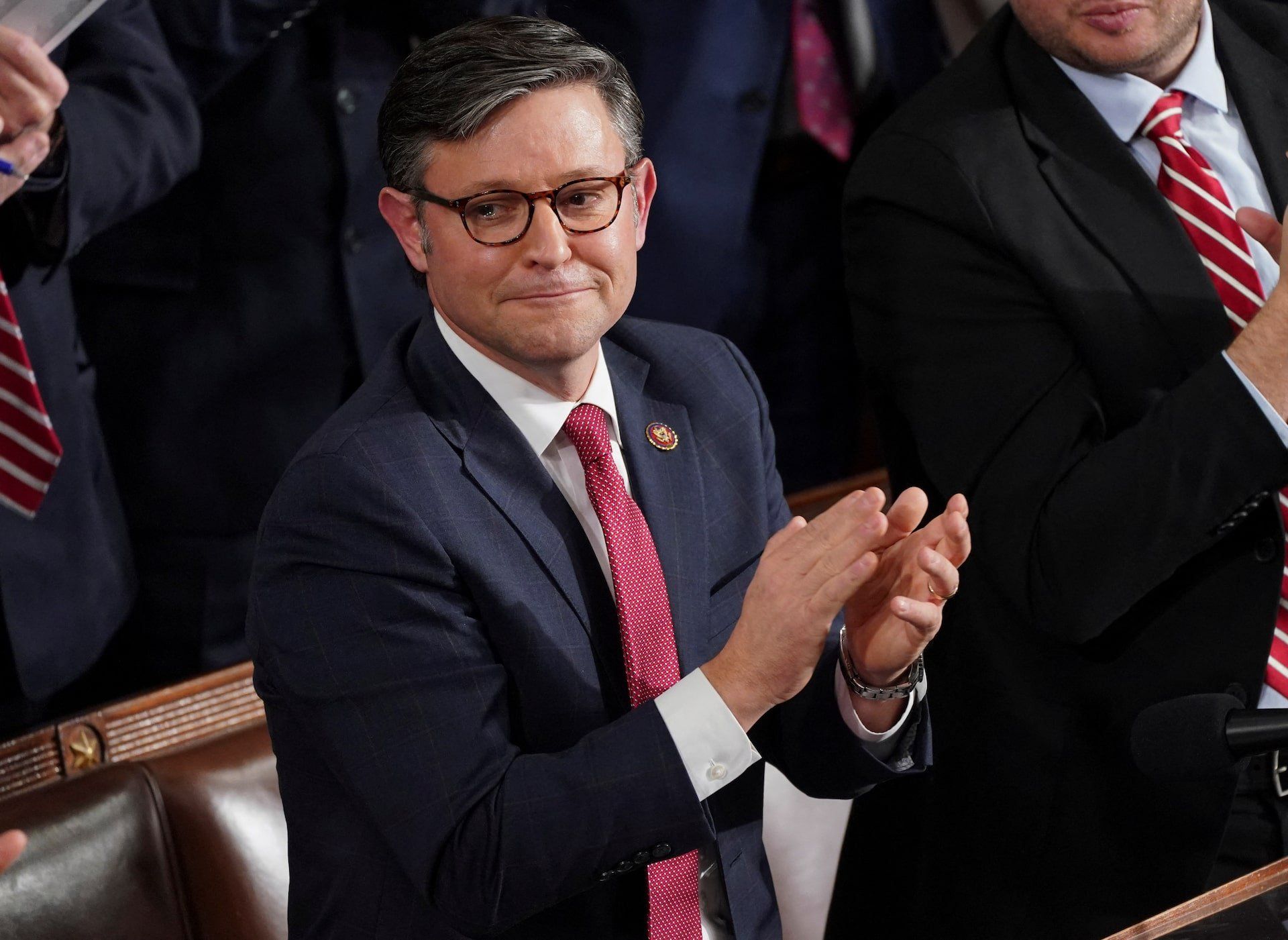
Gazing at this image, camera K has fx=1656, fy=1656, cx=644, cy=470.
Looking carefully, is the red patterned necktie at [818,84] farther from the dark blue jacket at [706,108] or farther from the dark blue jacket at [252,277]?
the dark blue jacket at [252,277]

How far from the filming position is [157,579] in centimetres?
242

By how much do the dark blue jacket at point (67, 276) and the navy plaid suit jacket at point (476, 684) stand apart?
671 mm

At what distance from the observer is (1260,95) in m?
2.07

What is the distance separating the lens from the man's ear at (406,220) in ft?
5.24

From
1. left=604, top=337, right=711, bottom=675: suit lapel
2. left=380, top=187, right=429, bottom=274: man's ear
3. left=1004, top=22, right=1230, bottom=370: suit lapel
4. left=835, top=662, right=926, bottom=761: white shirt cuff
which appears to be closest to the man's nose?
left=380, top=187, right=429, bottom=274: man's ear

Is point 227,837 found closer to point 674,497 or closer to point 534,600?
point 534,600

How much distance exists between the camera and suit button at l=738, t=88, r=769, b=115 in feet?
8.94

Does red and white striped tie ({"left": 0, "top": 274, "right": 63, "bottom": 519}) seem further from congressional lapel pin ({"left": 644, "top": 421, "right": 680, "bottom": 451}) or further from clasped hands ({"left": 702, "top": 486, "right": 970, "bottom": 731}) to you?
clasped hands ({"left": 702, "top": 486, "right": 970, "bottom": 731})

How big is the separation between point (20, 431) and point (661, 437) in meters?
0.87

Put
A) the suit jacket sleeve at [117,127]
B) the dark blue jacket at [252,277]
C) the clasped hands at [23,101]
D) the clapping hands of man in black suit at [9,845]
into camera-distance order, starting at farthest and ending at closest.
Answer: the dark blue jacket at [252,277], the suit jacket sleeve at [117,127], the clasped hands at [23,101], the clapping hands of man in black suit at [9,845]

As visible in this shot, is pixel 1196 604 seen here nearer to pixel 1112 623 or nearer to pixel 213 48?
pixel 1112 623

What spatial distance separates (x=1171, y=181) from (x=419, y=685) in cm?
111

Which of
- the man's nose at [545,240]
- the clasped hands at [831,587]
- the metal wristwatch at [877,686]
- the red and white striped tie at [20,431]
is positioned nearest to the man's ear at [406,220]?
the man's nose at [545,240]

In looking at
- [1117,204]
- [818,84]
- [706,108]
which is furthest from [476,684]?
[818,84]
